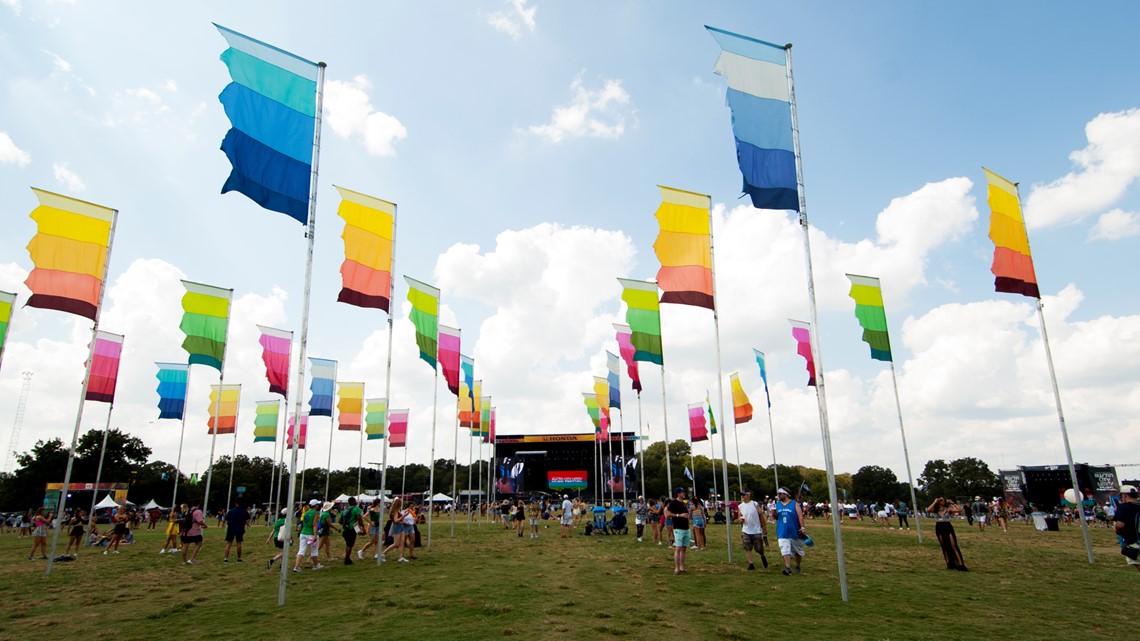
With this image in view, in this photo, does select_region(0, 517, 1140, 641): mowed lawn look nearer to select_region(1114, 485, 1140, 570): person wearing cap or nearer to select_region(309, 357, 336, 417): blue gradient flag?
select_region(1114, 485, 1140, 570): person wearing cap

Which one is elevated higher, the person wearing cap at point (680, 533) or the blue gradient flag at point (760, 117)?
the blue gradient flag at point (760, 117)

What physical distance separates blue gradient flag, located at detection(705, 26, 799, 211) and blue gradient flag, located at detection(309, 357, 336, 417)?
25.6 m

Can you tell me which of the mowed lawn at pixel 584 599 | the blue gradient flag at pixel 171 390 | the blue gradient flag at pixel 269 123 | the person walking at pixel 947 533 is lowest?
the mowed lawn at pixel 584 599

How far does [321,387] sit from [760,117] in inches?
1028

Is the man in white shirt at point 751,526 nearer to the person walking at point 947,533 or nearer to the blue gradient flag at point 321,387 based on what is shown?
the person walking at point 947,533

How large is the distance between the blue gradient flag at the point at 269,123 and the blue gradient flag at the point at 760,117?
8619mm

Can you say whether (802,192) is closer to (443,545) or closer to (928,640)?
(928,640)

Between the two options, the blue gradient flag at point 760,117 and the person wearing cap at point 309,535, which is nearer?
the blue gradient flag at point 760,117

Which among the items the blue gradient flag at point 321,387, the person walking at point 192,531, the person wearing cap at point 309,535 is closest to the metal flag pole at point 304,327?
the person wearing cap at point 309,535

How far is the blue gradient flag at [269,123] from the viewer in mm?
11859

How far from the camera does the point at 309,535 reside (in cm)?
1531

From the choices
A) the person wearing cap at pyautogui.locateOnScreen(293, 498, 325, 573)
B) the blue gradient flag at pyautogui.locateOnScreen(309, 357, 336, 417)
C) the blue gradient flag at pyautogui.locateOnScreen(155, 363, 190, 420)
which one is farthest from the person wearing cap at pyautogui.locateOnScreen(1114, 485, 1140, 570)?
the blue gradient flag at pyautogui.locateOnScreen(155, 363, 190, 420)

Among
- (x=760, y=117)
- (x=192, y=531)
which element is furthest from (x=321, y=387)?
(x=760, y=117)

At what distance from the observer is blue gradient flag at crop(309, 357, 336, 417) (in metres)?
31.3
